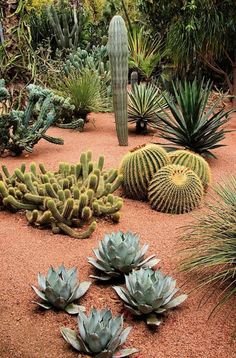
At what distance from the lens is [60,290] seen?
395cm

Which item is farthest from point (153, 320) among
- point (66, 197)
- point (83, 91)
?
point (83, 91)

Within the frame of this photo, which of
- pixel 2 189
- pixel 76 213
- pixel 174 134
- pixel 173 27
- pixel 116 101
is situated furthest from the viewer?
pixel 173 27

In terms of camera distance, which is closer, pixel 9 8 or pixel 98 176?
pixel 98 176

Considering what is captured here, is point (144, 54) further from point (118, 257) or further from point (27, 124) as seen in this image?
point (118, 257)

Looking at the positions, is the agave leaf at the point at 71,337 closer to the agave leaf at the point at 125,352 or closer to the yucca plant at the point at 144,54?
the agave leaf at the point at 125,352

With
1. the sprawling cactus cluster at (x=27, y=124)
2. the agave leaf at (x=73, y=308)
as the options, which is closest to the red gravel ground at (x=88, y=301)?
the agave leaf at (x=73, y=308)

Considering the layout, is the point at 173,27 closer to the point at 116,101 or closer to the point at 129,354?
the point at 116,101

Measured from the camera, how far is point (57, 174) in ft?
20.0

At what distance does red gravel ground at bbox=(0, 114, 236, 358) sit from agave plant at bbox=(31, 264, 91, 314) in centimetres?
7

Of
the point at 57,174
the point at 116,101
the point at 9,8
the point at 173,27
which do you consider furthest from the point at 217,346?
the point at 173,27

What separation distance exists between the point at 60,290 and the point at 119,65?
15.7 ft

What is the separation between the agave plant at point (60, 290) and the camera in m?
3.95

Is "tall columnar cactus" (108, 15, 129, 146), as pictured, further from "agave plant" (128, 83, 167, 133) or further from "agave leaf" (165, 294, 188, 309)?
"agave leaf" (165, 294, 188, 309)

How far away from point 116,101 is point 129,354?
5.13 m
